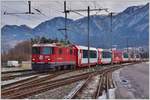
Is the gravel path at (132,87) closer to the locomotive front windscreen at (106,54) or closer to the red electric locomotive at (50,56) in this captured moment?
the red electric locomotive at (50,56)

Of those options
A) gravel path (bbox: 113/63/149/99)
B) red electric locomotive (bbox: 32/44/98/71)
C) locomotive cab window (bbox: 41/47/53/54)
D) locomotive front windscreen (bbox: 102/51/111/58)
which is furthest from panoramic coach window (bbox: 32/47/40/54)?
locomotive front windscreen (bbox: 102/51/111/58)

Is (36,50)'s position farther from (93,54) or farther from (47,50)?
(93,54)

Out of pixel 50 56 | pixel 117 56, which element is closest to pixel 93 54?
pixel 50 56

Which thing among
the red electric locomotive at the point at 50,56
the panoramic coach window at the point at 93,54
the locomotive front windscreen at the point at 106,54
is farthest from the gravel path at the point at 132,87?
the locomotive front windscreen at the point at 106,54

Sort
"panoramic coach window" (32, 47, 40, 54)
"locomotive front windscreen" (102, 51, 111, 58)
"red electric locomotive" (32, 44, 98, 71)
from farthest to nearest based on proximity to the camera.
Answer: "locomotive front windscreen" (102, 51, 111, 58) → "panoramic coach window" (32, 47, 40, 54) → "red electric locomotive" (32, 44, 98, 71)


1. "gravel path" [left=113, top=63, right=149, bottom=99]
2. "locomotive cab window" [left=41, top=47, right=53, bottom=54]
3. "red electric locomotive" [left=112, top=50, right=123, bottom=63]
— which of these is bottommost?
"gravel path" [left=113, top=63, right=149, bottom=99]

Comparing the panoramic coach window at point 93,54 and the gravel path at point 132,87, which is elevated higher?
the panoramic coach window at point 93,54

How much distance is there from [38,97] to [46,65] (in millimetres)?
17094

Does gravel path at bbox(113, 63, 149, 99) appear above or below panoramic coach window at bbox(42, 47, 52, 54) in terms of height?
below

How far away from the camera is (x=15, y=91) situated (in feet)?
55.3

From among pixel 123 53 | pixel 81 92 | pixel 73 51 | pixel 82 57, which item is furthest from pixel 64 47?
pixel 123 53

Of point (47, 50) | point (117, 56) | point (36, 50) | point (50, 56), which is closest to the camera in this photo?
point (50, 56)

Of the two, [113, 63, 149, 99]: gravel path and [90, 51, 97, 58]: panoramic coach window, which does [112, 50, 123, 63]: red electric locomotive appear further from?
[113, 63, 149, 99]: gravel path

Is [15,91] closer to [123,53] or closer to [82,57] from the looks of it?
[82,57]
